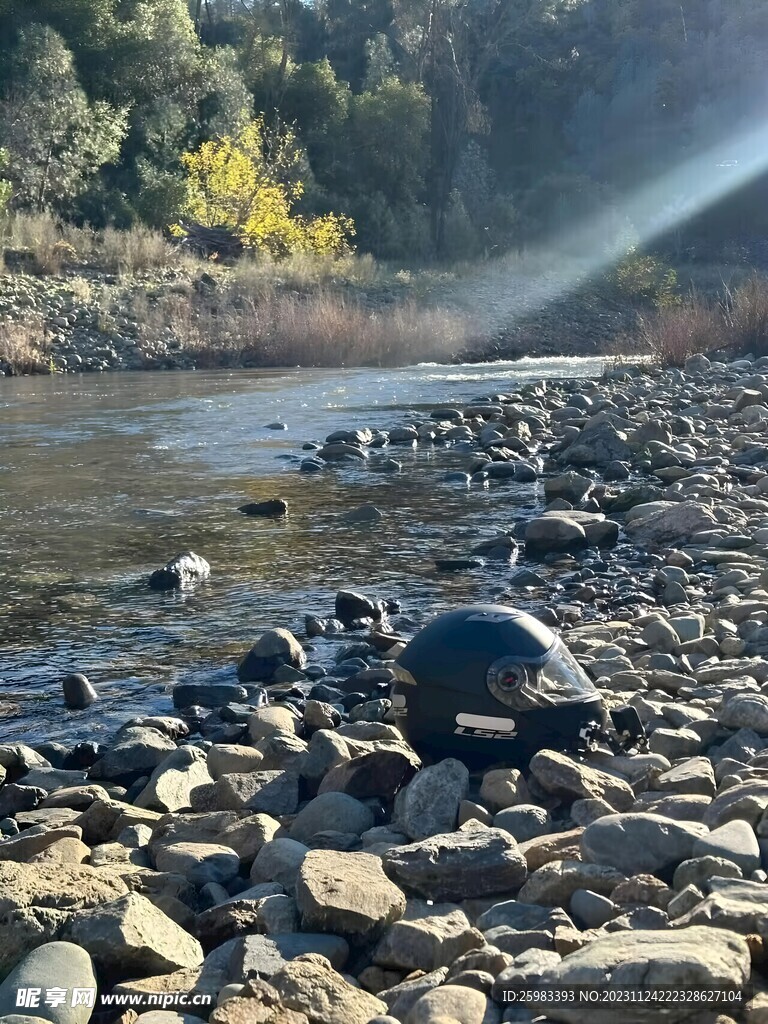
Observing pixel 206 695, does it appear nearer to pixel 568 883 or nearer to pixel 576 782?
pixel 576 782

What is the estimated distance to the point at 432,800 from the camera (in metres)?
2.86

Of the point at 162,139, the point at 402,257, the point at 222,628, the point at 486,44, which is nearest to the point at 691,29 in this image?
the point at 486,44

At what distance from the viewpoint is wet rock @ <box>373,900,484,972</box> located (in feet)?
6.99

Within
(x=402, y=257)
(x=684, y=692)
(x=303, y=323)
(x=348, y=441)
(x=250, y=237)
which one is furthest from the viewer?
(x=402, y=257)

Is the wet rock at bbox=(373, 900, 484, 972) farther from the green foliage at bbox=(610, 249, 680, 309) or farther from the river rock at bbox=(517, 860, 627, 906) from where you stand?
the green foliage at bbox=(610, 249, 680, 309)

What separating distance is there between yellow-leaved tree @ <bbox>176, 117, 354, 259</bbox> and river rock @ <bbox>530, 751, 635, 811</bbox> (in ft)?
93.5

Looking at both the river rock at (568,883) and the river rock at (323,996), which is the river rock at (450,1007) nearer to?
the river rock at (323,996)

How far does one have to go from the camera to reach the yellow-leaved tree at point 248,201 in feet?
105

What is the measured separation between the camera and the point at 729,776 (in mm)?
2828

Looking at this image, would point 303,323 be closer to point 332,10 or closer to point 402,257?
point 402,257

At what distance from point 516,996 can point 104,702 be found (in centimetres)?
269

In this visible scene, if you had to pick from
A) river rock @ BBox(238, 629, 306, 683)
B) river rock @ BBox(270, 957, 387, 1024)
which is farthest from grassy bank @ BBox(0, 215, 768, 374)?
river rock @ BBox(270, 957, 387, 1024)

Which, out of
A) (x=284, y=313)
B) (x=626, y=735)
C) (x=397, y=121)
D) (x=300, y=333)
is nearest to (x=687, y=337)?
(x=300, y=333)

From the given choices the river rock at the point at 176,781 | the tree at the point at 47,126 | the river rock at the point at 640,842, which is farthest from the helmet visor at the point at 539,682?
the tree at the point at 47,126
